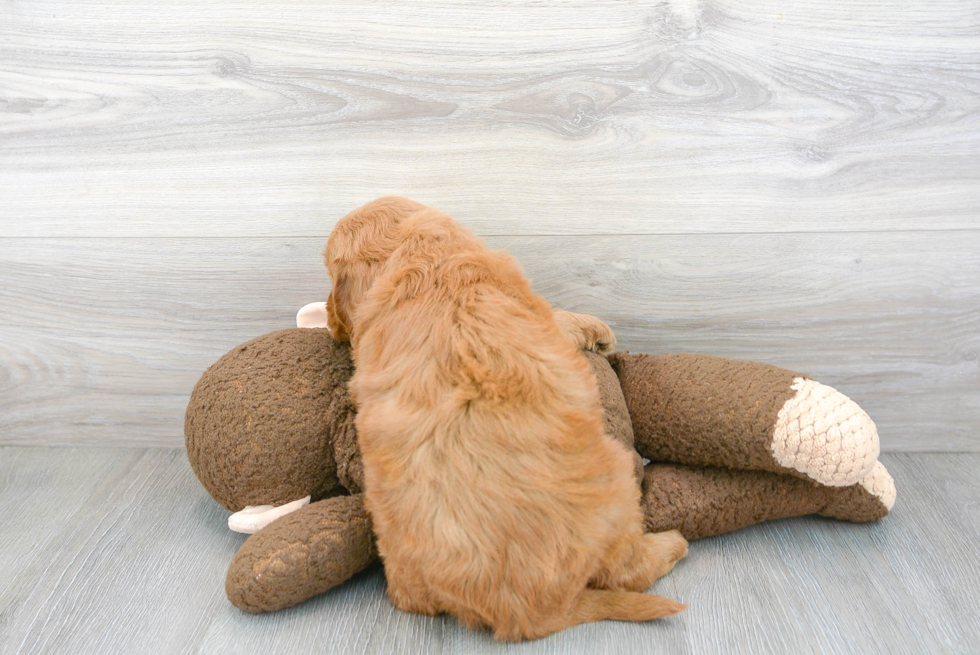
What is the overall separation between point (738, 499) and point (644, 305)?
386 millimetres

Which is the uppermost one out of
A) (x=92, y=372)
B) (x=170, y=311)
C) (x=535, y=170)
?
(x=535, y=170)

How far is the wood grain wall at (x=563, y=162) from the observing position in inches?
48.1

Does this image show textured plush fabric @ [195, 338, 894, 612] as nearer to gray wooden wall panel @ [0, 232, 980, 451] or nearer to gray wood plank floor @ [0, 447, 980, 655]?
gray wood plank floor @ [0, 447, 980, 655]

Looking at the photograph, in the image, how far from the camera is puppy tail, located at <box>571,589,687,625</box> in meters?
0.92

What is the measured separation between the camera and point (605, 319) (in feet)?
4.39

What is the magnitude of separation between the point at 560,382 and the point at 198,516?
716 millimetres

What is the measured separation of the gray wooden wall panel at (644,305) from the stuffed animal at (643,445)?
0.19m

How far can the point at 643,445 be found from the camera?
3.86ft

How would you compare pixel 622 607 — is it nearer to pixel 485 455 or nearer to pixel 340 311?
pixel 485 455

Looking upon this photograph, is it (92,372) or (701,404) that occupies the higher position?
(701,404)

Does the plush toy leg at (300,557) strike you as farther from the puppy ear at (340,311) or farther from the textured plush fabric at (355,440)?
the puppy ear at (340,311)

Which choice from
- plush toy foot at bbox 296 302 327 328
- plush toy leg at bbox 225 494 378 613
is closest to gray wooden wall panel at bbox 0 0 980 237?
plush toy foot at bbox 296 302 327 328

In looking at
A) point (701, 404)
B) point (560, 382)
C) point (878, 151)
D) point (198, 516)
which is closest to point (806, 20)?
point (878, 151)

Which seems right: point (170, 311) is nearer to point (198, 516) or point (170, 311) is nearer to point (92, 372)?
point (92, 372)
